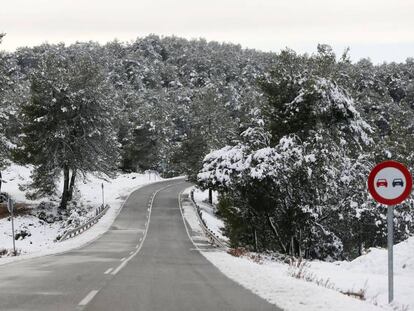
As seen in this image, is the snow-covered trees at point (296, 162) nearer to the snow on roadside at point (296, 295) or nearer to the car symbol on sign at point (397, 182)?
the snow on roadside at point (296, 295)

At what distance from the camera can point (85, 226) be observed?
131 feet

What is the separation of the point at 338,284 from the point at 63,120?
37554 mm

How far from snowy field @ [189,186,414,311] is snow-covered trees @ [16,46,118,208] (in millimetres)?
30024

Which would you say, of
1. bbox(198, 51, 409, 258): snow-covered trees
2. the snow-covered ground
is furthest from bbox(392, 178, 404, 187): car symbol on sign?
the snow-covered ground

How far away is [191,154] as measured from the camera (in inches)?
2493

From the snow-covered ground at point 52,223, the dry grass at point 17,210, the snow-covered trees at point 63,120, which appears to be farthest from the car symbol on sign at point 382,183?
the snow-covered trees at point 63,120

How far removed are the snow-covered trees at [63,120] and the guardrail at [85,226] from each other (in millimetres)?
3726

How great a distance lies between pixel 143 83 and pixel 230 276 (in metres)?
160

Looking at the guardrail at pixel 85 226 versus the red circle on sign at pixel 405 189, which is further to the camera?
the guardrail at pixel 85 226

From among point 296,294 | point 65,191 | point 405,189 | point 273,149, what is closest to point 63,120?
point 65,191

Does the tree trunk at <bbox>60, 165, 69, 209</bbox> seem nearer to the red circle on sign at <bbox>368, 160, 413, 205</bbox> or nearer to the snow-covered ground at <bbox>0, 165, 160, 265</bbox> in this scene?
the snow-covered ground at <bbox>0, 165, 160, 265</bbox>

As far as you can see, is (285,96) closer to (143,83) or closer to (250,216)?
(250,216)

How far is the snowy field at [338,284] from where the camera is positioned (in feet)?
27.9

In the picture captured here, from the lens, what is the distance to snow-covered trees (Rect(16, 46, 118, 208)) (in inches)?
1799
